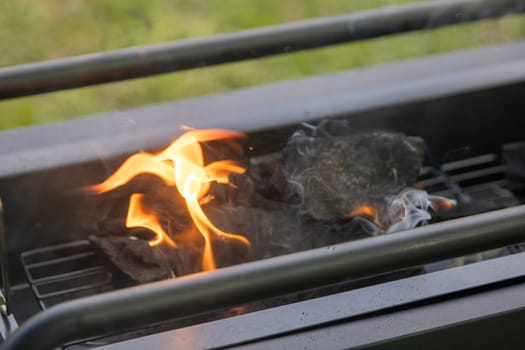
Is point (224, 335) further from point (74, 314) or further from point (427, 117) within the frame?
point (427, 117)

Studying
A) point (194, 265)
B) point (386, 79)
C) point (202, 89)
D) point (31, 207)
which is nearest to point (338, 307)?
point (194, 265)

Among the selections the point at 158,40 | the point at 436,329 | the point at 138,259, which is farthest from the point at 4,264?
the point at 158,40

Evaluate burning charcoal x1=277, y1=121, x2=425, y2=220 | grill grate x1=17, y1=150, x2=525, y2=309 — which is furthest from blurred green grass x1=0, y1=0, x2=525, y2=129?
burning charcoal x1=277, y1=121, x2=425, y2=220

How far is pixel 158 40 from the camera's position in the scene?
3.63 meters

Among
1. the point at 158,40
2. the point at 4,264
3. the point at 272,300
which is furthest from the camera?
the point at 158,40

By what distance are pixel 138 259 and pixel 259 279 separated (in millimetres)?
574

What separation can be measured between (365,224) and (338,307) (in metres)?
0.29

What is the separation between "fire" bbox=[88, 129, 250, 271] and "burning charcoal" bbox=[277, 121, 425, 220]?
0.37 ft

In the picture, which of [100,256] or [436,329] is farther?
[100,256]

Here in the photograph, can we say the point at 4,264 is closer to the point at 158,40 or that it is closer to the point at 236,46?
the point at 236,46

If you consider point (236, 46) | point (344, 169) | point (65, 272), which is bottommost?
point (65, 272)

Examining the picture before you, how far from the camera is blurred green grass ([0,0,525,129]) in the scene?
3488mm

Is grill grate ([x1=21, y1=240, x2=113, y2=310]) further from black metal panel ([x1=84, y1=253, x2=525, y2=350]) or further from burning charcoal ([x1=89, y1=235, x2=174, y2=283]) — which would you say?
black metal panel ([x1=84, y1=253, x2=525, y2=350])

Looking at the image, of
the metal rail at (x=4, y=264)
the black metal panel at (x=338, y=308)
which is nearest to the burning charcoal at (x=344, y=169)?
the black metal panel at (x=338, y=308)
